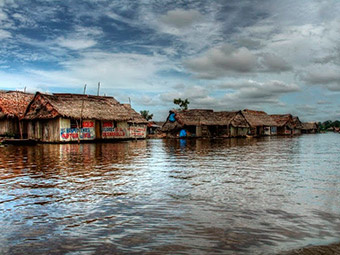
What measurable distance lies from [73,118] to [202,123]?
2182cm

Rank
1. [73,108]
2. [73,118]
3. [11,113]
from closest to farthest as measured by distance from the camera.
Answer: [73,118] → [11,113] → [73,108]

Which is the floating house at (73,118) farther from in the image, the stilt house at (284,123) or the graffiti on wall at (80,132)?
the stilt house at (284,123)

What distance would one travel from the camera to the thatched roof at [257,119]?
56466 millimetres

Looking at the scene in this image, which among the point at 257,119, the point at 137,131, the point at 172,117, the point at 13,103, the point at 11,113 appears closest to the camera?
the point at 11,113

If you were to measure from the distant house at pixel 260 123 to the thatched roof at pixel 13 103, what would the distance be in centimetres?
3748

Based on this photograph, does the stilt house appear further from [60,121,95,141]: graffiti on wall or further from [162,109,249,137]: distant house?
[60,121,95,141]: graffiti on wall

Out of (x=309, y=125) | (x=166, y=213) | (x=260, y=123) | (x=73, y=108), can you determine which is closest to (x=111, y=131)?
(x=73, y=108)

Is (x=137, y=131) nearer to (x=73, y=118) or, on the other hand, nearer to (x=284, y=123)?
(x=73, y=118)

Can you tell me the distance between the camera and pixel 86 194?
22.0 ft

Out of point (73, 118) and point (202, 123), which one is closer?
point (73, 118)

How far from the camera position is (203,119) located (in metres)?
45.1

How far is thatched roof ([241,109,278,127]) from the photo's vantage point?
185ft

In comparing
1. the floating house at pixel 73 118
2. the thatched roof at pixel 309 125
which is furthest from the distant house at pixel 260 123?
the floating house at pixel 73 118

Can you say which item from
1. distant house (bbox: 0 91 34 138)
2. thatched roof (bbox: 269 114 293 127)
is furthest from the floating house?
thatched roof (bbox: 269 114 293 127)
